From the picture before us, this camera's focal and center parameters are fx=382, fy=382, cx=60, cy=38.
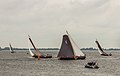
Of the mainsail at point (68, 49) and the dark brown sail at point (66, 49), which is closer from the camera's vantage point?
the mainsail at point (68, 49)

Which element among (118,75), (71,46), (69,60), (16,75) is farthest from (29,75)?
(69,60)

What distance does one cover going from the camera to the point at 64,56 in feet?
478

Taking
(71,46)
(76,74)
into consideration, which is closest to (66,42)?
(71,46)

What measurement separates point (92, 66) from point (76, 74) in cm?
2240

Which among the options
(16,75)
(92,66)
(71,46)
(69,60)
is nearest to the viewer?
(16,75)

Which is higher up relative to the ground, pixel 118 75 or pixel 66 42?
pixel 66 42

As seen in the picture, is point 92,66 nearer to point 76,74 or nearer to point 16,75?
point 76,74

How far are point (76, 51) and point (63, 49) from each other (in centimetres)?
517

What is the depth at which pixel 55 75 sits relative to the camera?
301 feet

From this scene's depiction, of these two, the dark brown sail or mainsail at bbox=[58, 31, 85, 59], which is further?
the dark brown sail

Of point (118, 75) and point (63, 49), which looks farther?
point (63, 49)

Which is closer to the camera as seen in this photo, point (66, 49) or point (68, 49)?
point (68, 49)

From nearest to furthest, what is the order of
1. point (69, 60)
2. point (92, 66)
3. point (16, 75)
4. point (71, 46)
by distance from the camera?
1. point (16, 75)
2. point (92, 66)
3. point (71, 46)
4. point (69, 60)

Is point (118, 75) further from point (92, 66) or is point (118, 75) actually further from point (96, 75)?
point (92, 66)
